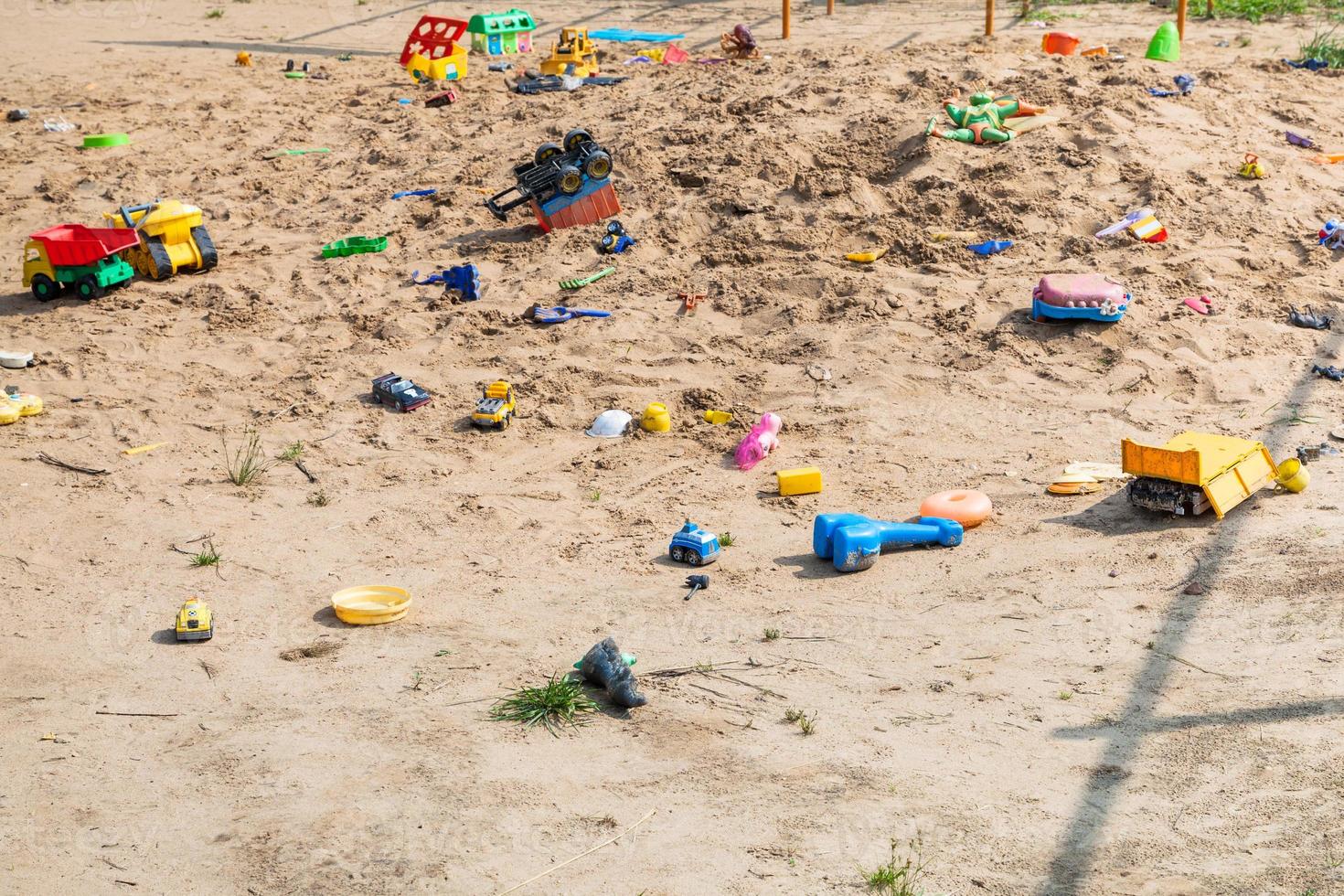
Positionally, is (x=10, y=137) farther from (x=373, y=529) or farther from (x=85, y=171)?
(x=373, y=529)

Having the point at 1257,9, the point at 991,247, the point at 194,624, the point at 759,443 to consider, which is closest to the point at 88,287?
the point at 194,624

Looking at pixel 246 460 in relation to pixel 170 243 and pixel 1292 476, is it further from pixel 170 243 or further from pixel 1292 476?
pixel 1292 476

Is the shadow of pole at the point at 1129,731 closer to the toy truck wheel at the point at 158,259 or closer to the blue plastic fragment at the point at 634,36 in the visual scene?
the toy truck wheel at the point at 158,259

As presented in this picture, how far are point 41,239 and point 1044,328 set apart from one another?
20.8ft

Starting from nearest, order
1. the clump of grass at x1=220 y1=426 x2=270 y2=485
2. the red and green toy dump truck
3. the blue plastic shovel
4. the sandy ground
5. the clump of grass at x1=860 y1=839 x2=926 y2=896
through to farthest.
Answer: the clump of grass at x1=860 y1=839 x2=926 y2=896 → the sandy ground → the clump of grass at x1=220 y1=426 x2=270 y2=485 → the blue plastic shovel → the red and green toy dump truck

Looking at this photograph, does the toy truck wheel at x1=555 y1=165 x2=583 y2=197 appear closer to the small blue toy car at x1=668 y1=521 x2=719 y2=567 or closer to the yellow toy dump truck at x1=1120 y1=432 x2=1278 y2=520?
the small blue toy car at x1=668 y1=521 x2=719 y2=567

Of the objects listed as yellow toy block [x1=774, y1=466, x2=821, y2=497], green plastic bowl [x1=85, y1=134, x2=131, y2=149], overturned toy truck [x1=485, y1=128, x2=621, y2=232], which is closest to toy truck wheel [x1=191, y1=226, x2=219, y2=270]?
overturned toy truck [x1=485, y1=128, x2=621, y2=232]

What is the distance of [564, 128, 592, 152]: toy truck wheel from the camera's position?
9406 millimetres

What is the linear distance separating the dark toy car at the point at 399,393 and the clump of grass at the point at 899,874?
4.43 meters

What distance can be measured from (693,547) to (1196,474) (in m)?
2.10

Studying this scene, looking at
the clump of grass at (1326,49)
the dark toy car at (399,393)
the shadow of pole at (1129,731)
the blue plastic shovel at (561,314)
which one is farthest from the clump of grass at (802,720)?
the clump of grass at (1326,49)

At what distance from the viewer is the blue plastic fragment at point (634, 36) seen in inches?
546

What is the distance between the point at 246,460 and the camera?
6.87 metres

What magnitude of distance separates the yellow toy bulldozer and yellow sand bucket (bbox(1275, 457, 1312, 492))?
22.4 ft
